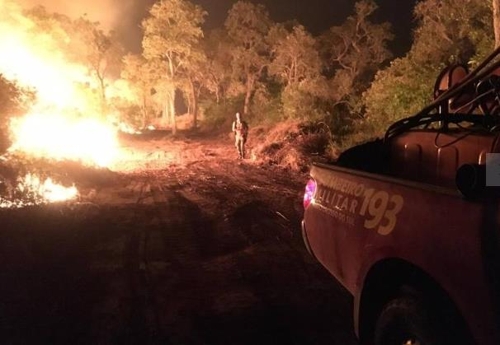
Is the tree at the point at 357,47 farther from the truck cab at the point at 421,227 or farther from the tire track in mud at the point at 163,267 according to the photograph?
the truck cab at the point at 421,227

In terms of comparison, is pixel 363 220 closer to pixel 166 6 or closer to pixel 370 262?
pixel 370 262

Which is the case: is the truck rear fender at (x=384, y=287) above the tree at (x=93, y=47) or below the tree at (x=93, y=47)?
below

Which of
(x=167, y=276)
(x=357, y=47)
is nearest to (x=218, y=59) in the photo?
(x=357, y=47)

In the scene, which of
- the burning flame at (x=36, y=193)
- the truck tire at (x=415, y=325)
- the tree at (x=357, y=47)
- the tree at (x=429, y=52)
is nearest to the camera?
the truck tire at (x=415, y=325)

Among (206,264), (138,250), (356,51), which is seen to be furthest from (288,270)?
(356,51)

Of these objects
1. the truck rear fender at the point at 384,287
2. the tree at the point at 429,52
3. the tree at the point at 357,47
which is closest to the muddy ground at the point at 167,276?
the truck rear fender at the point at 384,287

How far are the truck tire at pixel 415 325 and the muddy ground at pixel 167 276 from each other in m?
1.18

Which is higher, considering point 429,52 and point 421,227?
point 429,52

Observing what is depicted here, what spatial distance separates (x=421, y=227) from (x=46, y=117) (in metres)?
13.8

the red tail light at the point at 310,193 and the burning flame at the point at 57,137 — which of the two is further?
the burning flame at the point at 57,137

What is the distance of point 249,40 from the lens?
1395 inches

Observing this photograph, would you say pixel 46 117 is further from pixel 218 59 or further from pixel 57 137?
pixel 218 59

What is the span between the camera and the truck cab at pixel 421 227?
6.93 feet

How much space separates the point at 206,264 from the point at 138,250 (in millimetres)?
1200
